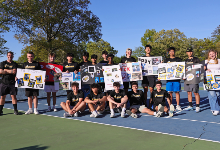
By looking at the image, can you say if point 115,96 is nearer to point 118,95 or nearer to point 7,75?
point 118,95

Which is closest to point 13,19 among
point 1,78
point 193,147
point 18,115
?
point 1,78

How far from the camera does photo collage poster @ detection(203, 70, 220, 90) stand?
6.99 meters

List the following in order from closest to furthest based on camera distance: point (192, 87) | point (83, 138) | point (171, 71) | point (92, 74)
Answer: point (83, 138), point (192, 87), point (171, 71), point (92, 74)

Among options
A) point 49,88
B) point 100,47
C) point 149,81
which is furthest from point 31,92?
point 100,47

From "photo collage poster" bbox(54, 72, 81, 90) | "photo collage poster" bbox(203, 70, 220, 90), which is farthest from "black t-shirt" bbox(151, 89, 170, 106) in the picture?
"photo collage poster" bbox(54, 72, 81, 90)

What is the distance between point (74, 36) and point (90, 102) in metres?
16.6

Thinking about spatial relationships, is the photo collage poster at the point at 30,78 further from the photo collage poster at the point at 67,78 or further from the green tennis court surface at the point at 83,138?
the green tennis court surface at the point at 83,138

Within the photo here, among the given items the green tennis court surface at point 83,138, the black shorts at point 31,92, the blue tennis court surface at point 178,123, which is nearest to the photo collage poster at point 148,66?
the blue tennis court surface at point 178,123

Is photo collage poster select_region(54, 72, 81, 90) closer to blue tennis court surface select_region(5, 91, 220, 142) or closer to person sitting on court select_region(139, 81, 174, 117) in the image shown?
blue tennis court surface select_region(5, 91, 220, 142)

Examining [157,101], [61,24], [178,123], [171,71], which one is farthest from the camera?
[61,24]

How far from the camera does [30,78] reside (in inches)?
308

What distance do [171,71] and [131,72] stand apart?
1587 millimetres

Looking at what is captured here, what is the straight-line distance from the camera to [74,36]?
22.7 metres

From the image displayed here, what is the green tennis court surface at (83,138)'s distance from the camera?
418 centimetres
